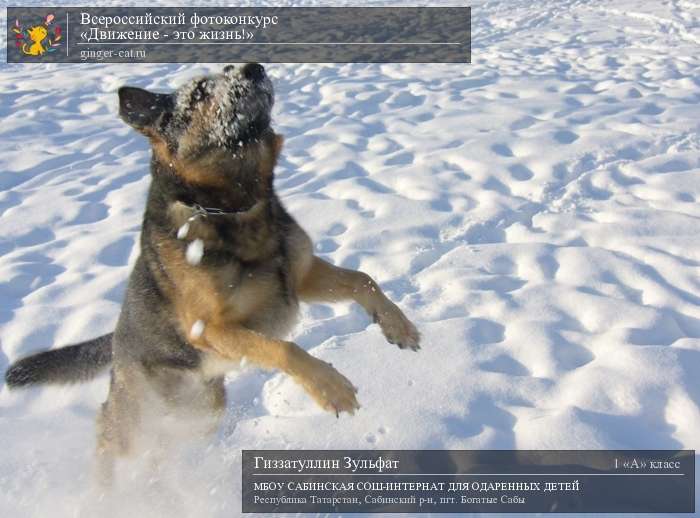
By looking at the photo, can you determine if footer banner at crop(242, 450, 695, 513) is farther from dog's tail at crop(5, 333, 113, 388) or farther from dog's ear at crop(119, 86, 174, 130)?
dog's ear at crop(119, 86, 174, 130)

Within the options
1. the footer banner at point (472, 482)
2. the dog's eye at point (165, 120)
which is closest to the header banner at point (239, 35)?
the dog's eye at point (165, 120)

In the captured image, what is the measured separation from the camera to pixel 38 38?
514 inches

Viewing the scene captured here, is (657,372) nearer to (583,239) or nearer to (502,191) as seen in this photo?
(583,239)

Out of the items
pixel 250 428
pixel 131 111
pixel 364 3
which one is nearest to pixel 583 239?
pixel 250 428

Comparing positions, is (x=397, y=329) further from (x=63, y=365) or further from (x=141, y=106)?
(x=63, y=365)

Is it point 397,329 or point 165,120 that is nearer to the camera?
point 165,120

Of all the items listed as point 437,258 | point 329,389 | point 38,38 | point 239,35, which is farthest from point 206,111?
point 38,38

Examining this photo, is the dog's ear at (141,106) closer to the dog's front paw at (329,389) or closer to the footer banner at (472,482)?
the dog's front paw at (329,389)

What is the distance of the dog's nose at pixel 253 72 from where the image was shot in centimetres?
262

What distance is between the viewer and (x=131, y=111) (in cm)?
262

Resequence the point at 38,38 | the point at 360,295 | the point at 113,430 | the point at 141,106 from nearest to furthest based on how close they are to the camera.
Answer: the point at 141,106 < the point at 113,430 < the point at 360,295 < the point at 38,38

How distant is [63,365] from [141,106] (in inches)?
58.1

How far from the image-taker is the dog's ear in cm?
260

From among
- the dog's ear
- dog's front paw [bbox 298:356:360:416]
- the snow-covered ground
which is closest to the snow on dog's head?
the dog's ear
